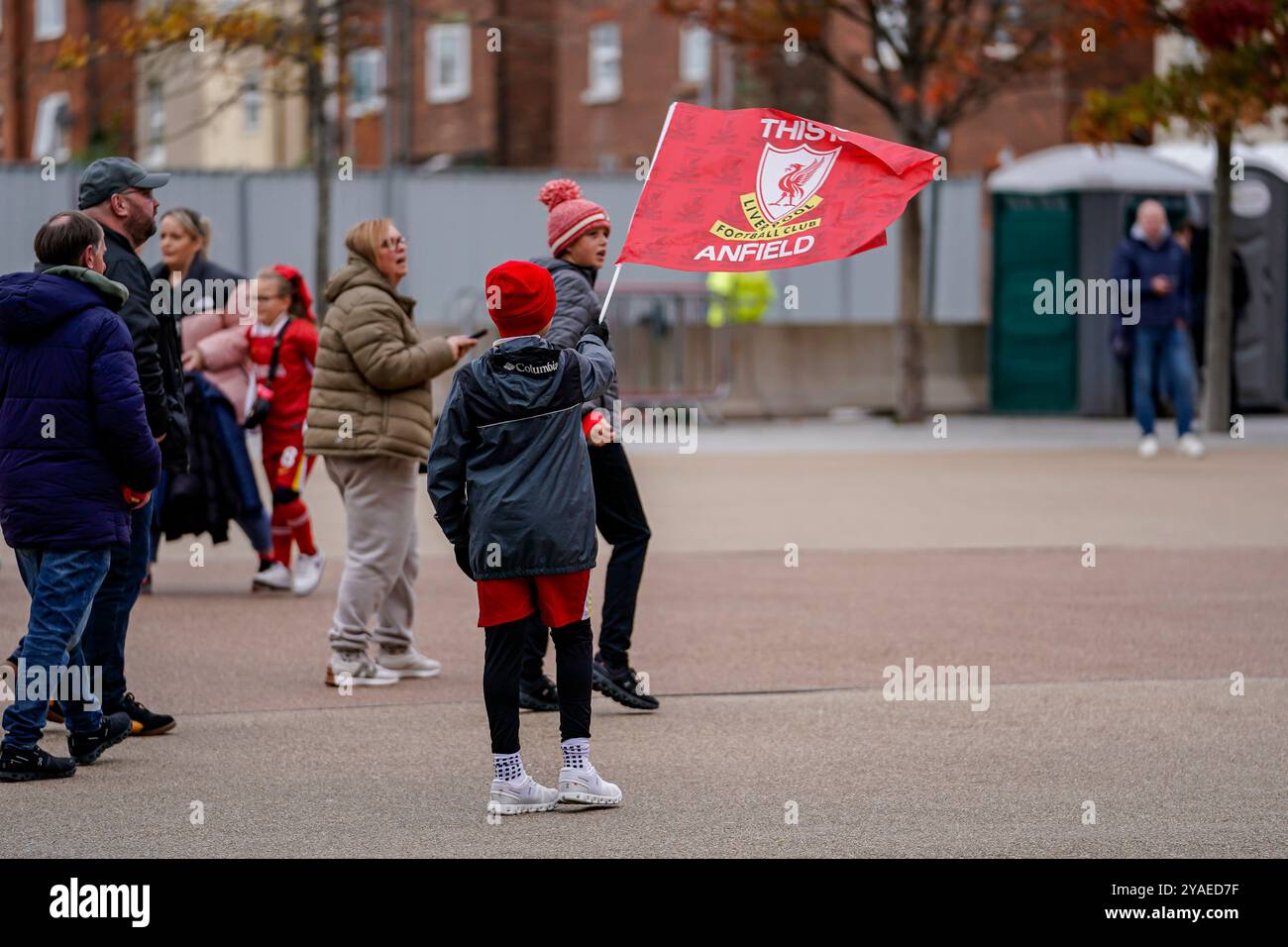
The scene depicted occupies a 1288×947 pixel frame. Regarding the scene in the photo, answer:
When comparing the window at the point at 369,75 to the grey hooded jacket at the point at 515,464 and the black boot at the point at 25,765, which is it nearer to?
the black boot at the point at 25,765

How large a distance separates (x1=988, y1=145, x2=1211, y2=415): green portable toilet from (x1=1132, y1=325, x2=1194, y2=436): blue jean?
4950mm

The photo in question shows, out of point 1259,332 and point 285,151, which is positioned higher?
point 285,151

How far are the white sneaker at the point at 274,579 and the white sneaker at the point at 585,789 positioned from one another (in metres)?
4.83

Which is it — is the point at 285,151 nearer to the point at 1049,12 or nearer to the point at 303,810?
the point at 1049,12

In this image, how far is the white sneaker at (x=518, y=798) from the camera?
5.89m

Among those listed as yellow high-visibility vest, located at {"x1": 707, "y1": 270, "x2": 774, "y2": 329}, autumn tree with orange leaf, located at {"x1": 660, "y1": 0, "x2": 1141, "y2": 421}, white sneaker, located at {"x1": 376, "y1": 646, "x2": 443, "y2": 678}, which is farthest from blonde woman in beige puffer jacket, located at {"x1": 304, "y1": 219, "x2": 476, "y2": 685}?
yellow high-visibility vest, located at {"x1": 707, "y1": 270, "x2": 774, "y2": 329}

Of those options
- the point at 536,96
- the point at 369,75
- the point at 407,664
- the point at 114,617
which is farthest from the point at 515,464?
the point at 369,75

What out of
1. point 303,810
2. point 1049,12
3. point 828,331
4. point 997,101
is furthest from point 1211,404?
point 997,101

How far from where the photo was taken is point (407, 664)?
8266mm

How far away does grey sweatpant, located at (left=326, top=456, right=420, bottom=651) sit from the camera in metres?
8.02

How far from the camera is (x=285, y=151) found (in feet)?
162

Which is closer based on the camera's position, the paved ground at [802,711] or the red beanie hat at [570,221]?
the paved ground at [802,711]

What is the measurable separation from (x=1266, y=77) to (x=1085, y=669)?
1139 centimetres

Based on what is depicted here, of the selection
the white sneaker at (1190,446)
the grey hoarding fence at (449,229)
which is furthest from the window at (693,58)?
the white sneaker at (1190,446)
